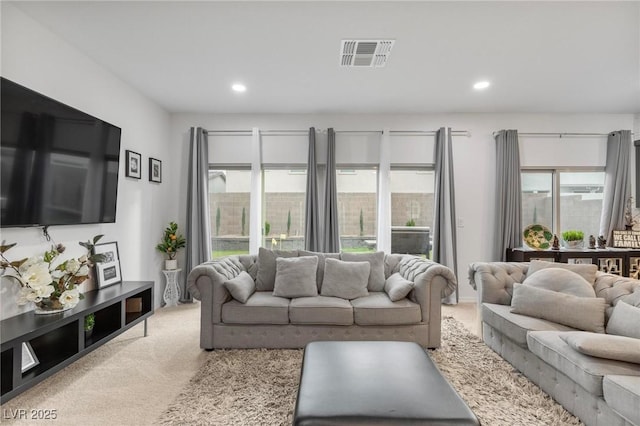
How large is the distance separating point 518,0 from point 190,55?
2.70m

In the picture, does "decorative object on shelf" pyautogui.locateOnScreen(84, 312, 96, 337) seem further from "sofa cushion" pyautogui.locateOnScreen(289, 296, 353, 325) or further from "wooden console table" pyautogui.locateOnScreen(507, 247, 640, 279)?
"wooden console table" pyautogui.locateOnScreen(507, 247, 640, 279)

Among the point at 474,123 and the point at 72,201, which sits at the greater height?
the point at 474,123

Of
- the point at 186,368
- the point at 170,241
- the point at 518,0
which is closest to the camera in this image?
the point at 518,0

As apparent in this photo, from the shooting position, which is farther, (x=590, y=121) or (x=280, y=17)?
(x=590, y=121)

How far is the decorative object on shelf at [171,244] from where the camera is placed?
441 centimetres

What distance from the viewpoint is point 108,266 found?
3.27 meters

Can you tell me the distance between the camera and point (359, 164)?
189 inches

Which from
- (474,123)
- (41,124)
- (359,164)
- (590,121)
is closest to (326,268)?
(359,164)

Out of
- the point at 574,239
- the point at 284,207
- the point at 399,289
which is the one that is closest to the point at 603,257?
the point at 574,239

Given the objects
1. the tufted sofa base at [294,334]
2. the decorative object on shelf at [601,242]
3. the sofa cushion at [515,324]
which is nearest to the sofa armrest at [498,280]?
the sofa cushion at [515,324]

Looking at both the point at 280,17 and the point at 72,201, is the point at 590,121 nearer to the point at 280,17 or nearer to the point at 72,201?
the point at 280,17

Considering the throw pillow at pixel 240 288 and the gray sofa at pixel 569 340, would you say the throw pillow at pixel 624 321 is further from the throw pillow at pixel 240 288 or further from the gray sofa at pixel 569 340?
the throw pillow at pixel 240 288

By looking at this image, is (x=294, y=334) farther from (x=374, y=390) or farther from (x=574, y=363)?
(x=574, y=363)

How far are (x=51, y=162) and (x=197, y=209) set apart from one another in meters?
2.15
